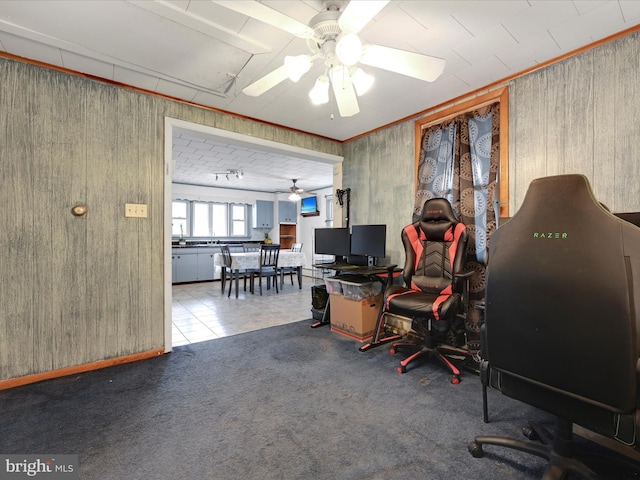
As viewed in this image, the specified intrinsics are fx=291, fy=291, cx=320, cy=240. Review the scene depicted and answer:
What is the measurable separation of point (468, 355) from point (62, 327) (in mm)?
3331

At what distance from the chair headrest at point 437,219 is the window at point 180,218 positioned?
21.4ft

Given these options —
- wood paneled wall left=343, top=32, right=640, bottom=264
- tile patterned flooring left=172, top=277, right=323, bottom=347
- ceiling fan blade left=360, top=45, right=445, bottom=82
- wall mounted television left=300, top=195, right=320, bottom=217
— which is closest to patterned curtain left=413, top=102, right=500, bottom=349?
wood paneled wall left=343, top=32, right=640, bottom=264

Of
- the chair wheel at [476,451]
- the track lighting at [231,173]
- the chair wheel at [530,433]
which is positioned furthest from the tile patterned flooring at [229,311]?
the chair wheel at [530,433]

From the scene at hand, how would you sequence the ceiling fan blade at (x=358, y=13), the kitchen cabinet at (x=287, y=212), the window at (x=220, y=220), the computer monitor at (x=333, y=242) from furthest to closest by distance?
1. the kitchen cabinet at (x=287, y=212)
2. the window at (x=220, y=220)
3. the computer monitor at (x=333, y=242)
4. the ceiling fan blade at (x=358, y=13)

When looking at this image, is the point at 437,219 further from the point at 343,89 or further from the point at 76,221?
the point at 76,221

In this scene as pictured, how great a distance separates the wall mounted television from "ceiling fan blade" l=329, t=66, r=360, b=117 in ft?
20.0

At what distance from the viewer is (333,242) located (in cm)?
381

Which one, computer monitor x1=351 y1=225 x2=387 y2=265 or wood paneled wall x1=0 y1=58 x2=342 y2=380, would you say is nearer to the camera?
wood paneled wall x1=0 y1=58 x2=342 y2=380

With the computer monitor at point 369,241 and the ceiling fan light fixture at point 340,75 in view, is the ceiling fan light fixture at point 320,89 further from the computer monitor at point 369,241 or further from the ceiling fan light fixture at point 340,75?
the computer monitor at point 369,241

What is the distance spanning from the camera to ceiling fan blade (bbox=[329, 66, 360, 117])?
5.59ft

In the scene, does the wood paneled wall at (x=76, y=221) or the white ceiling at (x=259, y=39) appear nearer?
the white ceiling at (x=259, y=39)

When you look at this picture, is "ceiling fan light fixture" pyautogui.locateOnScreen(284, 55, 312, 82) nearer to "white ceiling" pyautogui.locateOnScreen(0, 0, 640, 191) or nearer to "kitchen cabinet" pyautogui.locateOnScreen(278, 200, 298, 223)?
"white ceiling" pyautogui.locateOnScreen(0, 0, 640, 191)

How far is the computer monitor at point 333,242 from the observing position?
3.66 m

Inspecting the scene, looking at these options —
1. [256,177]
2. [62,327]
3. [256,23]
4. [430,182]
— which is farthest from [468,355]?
[256,177]
